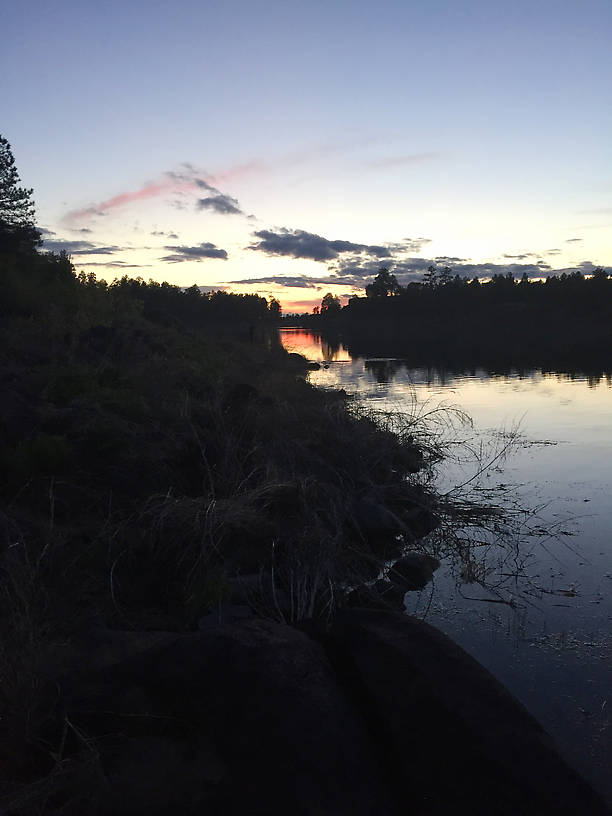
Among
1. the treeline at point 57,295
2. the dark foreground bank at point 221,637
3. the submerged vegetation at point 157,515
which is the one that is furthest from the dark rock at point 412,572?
the treeline at point 57,295

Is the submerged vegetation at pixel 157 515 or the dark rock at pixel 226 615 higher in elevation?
the submerged vegetation at pixel 157 515

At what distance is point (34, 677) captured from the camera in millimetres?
3973

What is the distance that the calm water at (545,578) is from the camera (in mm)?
5129

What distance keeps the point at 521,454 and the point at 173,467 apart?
30.7 feet

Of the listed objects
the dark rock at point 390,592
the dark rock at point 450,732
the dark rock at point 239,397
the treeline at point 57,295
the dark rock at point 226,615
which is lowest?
the dark rock at point 390,592

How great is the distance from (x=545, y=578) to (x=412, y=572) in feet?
5.34

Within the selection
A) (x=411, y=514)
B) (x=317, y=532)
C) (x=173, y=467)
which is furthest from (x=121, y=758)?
(x=411, y=514)

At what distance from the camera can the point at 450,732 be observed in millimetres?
3697

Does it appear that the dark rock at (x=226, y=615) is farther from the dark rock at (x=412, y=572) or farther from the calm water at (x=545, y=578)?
the dark rock at (x=412, y=572)

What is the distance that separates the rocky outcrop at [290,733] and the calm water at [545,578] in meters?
0.84

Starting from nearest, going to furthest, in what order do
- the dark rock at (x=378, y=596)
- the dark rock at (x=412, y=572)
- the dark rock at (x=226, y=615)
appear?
the dark rock at (x=226, y=615)
the dark rock at (x=378, y=596)
the dark rock at (x=412, y=572)

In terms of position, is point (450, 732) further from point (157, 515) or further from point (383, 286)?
point (383, 286)

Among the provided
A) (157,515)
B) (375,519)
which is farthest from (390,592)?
(157,515)

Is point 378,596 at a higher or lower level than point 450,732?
lower
